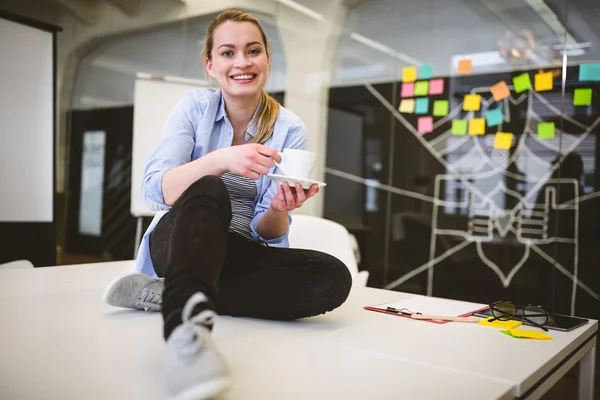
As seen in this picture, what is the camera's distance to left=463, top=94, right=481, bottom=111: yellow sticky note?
10.7 ft

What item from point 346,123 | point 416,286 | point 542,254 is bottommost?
point 416,286

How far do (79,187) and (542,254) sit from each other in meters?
3.72

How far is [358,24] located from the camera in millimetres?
3756

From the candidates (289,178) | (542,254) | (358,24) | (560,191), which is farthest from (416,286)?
(289,178)

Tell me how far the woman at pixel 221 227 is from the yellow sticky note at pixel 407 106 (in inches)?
81.1

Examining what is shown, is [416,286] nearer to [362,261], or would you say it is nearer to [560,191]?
[362,261]

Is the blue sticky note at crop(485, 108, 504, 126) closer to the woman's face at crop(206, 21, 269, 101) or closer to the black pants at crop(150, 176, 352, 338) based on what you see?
the woman's face at crop(206, 21, 269, 101)

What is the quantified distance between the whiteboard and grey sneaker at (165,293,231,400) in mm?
3294

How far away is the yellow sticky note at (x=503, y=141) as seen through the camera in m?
3.16

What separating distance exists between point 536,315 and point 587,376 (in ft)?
0.66

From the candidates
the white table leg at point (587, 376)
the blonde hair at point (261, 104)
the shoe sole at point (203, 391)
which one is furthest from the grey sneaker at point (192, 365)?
the white table leg at point (587, 376)

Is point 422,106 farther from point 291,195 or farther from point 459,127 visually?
point 291,195

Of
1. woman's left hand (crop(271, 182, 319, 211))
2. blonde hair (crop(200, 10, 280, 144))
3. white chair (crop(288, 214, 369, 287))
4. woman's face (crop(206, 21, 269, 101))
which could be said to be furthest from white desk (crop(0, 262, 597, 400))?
white chair (crop(288, 214, 369, 287))

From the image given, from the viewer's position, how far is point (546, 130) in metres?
3.05
